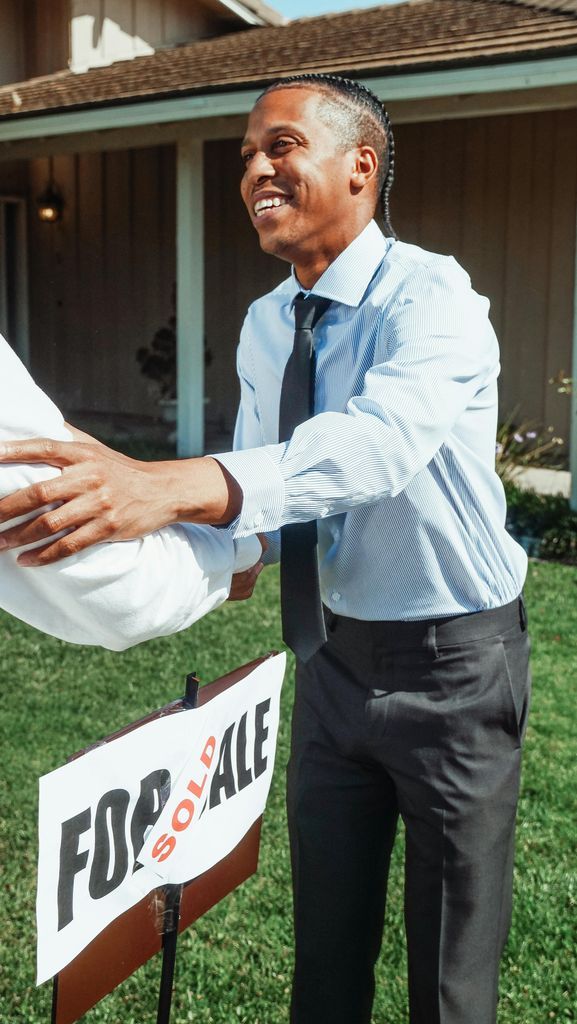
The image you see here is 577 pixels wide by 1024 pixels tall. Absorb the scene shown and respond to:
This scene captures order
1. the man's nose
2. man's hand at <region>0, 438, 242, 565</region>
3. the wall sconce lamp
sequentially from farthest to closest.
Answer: the wall sconce lamp → the man's nose → man's hand at <region>0, 438, 242, 565</region>

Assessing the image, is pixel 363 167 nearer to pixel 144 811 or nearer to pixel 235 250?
pixel 144 811

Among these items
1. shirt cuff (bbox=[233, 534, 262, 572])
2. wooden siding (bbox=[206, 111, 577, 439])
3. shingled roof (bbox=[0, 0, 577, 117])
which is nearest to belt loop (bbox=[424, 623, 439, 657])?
shirt cuff (bbox=[233, 534, 262, 572])

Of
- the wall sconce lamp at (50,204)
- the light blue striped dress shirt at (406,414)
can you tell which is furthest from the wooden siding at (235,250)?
the light blue striped dress shirt at (406,414)

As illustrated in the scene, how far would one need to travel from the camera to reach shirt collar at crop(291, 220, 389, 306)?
2.04 metres

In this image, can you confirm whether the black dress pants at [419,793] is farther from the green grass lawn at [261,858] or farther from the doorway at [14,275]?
the doorway at [14,275]

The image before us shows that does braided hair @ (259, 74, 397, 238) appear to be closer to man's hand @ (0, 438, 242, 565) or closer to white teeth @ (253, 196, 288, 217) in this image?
white teeth @ (253, 196, 288, 217)

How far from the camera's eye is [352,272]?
204 cm

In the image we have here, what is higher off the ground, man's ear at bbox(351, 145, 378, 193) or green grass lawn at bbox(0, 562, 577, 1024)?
man's ear at bbox(351, 145, 378, 193)

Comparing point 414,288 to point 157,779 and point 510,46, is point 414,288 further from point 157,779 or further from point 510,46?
point 510,46

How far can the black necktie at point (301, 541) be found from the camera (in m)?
1.97

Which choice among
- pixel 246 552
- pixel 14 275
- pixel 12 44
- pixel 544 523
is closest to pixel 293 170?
pixel 246 552

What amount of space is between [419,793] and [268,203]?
3.72 feet

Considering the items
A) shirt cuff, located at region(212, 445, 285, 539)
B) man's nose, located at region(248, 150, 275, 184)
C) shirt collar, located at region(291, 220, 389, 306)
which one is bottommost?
shirt cuff, located at region(212, 445, 285, 539)

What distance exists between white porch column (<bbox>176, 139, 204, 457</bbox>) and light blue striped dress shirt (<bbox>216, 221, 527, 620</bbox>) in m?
8.40
